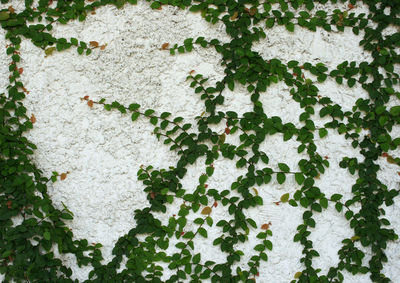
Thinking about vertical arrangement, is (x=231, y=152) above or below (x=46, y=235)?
above

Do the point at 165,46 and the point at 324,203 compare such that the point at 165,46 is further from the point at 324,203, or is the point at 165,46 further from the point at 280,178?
the point at 324,203

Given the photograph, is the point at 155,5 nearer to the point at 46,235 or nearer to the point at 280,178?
the point at 280,178

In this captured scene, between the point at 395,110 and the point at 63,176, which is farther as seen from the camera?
the point at 63,176

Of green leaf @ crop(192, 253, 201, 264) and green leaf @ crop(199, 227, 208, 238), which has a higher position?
green leaf @ crop(199, 227, 208, 238)

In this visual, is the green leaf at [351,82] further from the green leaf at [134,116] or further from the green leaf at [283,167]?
the green leaf at [134,116]

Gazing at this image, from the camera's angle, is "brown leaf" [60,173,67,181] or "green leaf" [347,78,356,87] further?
"brown leaf" [60,173,67,181]

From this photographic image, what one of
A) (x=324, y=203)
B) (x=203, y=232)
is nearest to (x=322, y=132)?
(x=324, y=203)

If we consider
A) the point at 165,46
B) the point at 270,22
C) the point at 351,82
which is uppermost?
the point at 270,22

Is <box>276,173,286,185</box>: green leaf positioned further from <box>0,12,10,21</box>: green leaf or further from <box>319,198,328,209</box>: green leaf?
<box>0,12,10,21</box>: green leaf

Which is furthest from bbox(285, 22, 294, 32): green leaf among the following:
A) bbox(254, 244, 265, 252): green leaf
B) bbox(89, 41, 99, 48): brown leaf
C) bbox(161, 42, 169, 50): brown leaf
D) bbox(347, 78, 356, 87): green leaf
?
bbox(254, 244, 265, 252): green leaf
